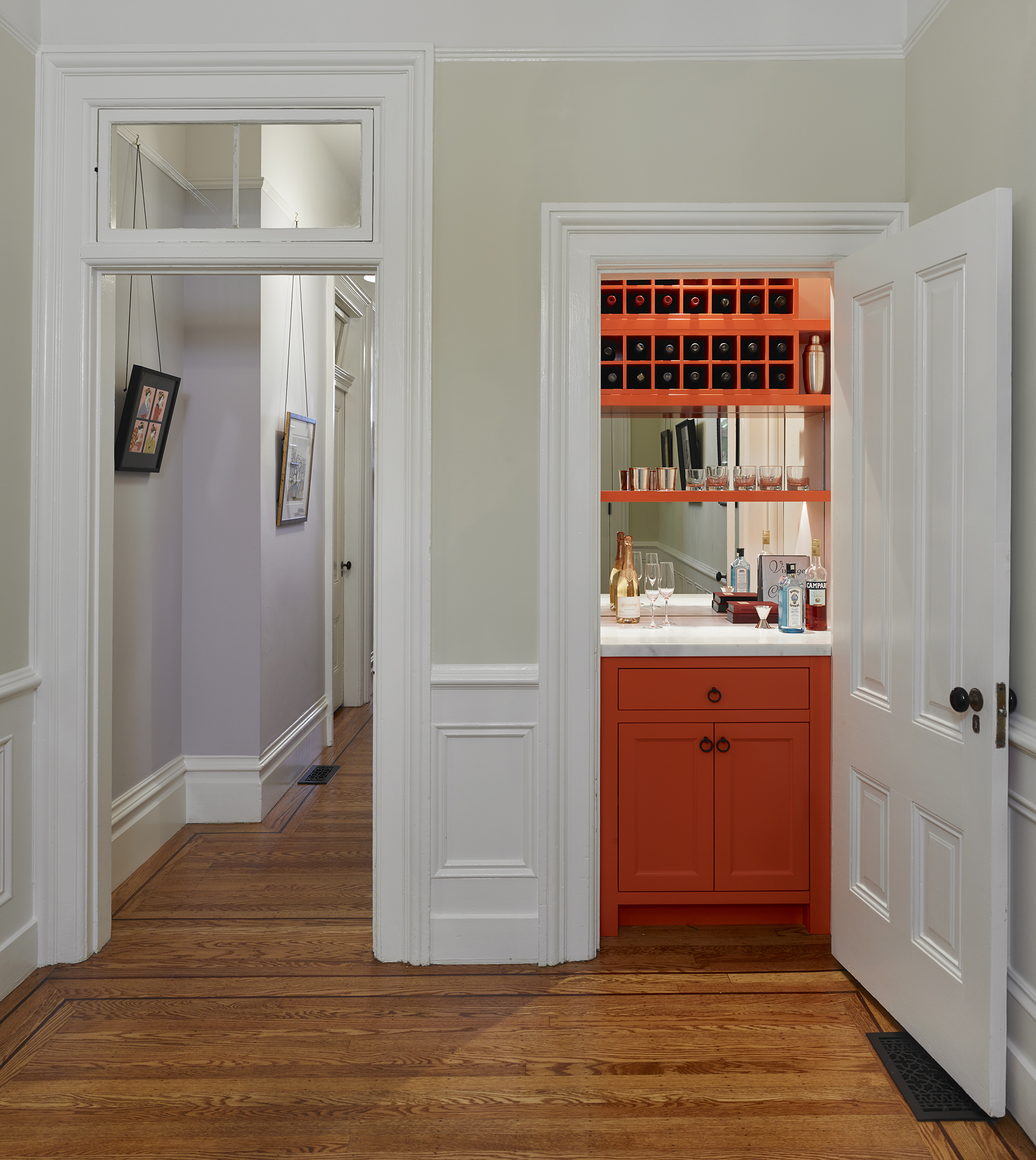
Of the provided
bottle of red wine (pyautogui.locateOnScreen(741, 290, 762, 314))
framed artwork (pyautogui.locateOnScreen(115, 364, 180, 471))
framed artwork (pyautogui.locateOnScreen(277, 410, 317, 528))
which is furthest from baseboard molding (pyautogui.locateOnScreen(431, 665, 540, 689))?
framed artwork (pyautogui.locateOnScreen(277, 410, 317, 528))

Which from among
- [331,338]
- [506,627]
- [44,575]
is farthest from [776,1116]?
[331,338]

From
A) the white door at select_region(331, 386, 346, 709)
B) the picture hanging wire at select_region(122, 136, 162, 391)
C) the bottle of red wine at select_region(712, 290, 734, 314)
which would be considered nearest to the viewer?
the picture hanging wire at select_region(122, 136, 162, 391)

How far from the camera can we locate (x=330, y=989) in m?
2.64

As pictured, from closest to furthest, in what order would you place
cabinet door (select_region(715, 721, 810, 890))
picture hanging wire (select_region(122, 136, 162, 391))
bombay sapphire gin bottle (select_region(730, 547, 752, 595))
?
picture hanging wire (select_region(122, 136, 162, 391)), cabinet door (select_region(715, 721, 810, 890)), bombay sapphire gin bottle (select_region(730, 547, 752, 595))

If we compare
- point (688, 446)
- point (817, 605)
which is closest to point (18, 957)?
point (817, 605)

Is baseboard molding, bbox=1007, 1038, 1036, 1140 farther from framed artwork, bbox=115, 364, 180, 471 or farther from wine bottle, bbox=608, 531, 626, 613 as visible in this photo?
framed artwork, bbox=115, 364, 180, 471

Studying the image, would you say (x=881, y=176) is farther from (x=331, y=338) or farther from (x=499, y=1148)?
(x=331, y=338)

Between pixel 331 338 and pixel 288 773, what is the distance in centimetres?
268

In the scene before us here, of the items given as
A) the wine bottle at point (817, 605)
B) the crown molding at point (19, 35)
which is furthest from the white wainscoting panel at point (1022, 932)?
the crown molding at point (19, 35)

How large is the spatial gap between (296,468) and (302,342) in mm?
749

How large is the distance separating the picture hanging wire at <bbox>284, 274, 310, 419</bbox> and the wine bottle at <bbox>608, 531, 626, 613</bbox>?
6.34ft

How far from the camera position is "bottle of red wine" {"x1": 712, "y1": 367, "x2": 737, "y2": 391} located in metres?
3.52

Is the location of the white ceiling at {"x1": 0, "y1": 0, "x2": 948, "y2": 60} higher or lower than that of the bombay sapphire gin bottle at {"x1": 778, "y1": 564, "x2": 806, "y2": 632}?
higher

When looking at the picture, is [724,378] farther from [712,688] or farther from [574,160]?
[712,688]
